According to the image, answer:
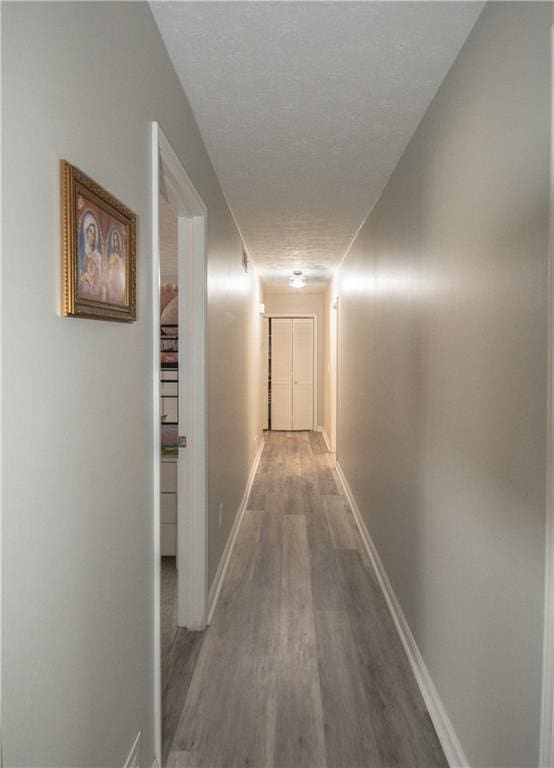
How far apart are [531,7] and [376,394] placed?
242 centimetres

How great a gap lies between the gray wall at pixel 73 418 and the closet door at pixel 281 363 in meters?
7.22

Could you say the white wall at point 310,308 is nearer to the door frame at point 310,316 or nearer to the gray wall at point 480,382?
the door frame at point 310,316

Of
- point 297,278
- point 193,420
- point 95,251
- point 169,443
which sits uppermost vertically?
point 297,278

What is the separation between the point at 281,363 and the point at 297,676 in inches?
272

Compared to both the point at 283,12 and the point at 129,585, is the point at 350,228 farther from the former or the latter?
the point at 129,585

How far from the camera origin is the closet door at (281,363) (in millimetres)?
8953

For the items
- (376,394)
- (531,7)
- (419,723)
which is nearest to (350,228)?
(376,394)

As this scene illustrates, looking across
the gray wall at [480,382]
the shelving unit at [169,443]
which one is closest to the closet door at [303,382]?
the shelving unit at [169,443]

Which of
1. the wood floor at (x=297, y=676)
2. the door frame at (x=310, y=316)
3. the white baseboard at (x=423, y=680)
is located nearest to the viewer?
the white baseboard at (x=423, y=680)

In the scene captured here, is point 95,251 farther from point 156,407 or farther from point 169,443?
point 169,443

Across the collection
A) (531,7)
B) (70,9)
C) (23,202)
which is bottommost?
(23,202)

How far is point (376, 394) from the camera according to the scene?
11.2ft

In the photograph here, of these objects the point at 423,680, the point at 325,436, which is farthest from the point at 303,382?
the point at 423,680

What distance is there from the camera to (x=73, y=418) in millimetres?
1052
